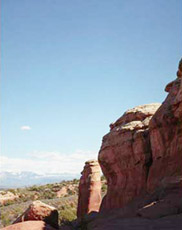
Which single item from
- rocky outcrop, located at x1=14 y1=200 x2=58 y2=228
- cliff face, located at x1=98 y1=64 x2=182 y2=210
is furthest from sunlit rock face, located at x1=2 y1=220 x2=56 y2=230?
cliff face, located at x1=98 y1=64 x2=182 y2=210

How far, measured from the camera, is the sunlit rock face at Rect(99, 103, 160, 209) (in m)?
25.5

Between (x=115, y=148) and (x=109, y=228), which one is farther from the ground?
(x=115, y=148)

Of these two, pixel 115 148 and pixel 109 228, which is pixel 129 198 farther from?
pixel 109 228

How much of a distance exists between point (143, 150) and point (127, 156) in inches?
78.1

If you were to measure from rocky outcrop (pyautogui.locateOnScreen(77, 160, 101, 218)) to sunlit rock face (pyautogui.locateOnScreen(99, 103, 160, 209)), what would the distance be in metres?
7.07

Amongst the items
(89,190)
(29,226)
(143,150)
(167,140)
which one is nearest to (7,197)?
(89,190)

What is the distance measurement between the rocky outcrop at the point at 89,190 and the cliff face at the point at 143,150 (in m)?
7.16

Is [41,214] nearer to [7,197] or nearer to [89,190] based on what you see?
[89,190]

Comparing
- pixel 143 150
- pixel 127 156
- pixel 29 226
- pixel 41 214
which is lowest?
pixel 29 226

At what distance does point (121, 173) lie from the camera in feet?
92.1

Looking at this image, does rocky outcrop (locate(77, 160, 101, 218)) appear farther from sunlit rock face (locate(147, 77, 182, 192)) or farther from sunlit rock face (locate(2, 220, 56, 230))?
sunlit rock face (locate(2, 220, 56, 230))

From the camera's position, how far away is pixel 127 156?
27062mm

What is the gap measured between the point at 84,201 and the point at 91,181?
2.65 meters

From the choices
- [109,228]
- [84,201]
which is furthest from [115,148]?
[109,228]
